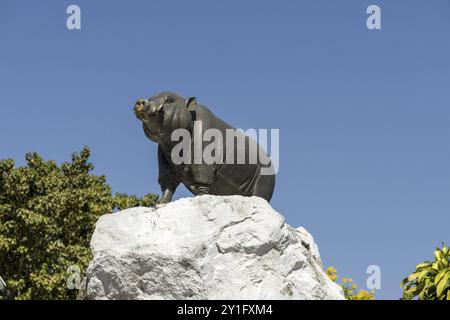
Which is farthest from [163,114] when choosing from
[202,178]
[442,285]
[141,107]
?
[442,285]

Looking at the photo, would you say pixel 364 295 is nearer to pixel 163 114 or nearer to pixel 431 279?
pixel 431 279

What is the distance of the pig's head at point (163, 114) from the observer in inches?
303

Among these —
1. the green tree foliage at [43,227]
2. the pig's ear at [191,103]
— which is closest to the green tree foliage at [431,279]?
the pig's ear at [191,103]

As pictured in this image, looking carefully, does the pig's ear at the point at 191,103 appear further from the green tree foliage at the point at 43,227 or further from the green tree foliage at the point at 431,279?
the green tree foliage at the point at 43,227

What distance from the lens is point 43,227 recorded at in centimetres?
1850

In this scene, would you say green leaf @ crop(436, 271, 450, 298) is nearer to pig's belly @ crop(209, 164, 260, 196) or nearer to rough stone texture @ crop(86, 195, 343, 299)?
pig's belly @ crop(209, 164, 260, 196)

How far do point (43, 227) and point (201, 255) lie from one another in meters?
12.5

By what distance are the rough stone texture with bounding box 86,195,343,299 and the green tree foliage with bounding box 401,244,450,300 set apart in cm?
524

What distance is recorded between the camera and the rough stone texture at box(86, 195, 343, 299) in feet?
22.2

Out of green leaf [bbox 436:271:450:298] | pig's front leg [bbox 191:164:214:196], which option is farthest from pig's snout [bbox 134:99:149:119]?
green leaf [bbox 436:271:450:298]

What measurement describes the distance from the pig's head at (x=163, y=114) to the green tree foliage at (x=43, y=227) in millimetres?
10467

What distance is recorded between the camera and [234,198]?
7.26 m
